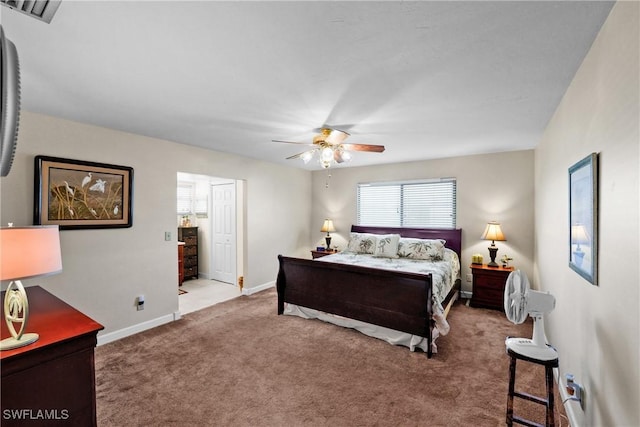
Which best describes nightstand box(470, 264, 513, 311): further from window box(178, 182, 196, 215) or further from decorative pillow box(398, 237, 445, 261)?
window box(178, 182, 196, 215)

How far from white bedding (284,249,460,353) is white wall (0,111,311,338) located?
1667 millimetres

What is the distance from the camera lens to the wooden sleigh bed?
2787 mm

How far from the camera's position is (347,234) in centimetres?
568

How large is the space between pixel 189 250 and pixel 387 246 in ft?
13.1

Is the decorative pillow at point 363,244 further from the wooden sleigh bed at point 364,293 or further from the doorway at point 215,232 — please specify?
the doorway at point 215,232

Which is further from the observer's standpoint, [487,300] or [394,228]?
[394,228]

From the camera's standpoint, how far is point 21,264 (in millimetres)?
1272

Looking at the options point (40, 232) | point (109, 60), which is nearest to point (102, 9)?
Result: point (109, 60)

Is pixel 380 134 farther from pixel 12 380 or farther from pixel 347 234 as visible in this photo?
pixel 12 380

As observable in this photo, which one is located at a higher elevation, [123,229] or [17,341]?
[123,229]

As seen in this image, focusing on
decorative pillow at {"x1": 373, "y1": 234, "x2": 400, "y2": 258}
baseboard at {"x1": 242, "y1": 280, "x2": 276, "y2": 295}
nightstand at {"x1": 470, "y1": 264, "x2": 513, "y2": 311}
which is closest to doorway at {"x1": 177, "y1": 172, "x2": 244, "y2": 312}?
baseboard at {"x1": 242, "y1": 280, "x2": 276, "y2": 295}

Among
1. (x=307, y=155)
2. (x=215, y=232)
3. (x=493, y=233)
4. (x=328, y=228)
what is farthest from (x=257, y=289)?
(x=493, y=233)

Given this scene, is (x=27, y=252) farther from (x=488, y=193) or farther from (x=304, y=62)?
(x=488, y=193)

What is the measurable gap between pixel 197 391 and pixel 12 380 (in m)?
1.24
